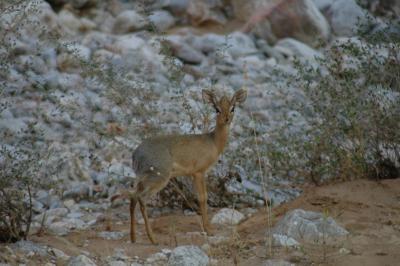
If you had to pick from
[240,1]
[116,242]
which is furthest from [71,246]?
[240,1]

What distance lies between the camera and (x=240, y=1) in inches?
596

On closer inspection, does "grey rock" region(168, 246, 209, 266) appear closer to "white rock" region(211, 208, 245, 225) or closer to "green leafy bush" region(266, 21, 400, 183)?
"white rock" region(211, 208, 245, 225)

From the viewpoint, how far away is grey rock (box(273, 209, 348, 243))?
647cm

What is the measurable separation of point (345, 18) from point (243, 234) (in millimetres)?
8756

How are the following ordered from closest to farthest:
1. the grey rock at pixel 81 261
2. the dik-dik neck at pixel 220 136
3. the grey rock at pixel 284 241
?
the grey rock at pixel 81 261, the grey rock at pixel 284 241, the dik-dik neck at pixel 220 136

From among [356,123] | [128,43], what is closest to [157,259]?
[356,123]

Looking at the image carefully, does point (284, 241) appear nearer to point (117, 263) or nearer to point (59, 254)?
point (117, 263)

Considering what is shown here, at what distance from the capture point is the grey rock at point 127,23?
1431cm

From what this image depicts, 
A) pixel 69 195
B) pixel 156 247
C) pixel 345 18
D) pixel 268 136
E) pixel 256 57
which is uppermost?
pixel 345 18

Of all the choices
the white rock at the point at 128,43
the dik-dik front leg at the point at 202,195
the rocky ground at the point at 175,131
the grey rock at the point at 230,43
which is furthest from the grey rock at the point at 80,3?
the dik-dik front leg at the point at 202,195

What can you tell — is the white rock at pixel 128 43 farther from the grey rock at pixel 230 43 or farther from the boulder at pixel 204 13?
the boulder at pixel 204 13

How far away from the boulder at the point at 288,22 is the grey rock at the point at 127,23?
1881mm

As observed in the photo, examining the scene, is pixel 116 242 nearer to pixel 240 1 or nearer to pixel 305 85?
pixel 305 85

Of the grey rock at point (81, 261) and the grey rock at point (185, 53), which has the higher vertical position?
the grey rock at point (185, 53)
